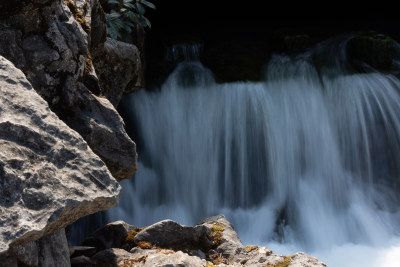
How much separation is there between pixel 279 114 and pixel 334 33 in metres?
3.59

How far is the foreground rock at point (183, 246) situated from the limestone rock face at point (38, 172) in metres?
0.92

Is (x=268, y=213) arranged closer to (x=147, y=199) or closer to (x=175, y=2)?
(x=147, y=199)

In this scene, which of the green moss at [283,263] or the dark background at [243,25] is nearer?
the green moss at [283,263]

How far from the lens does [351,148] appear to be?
726 cm

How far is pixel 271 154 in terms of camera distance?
7.06 meters

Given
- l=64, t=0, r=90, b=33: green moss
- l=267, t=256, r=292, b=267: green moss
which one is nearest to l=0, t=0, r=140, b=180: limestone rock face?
l=64, t=0, r=90, b=33: green moss

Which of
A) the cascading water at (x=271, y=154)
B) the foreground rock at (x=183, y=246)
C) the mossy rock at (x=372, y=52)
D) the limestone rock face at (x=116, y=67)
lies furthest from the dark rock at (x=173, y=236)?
the mossy rock at (x=372, y=52)

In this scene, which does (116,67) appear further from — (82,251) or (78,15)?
(82,251)

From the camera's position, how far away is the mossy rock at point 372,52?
8203 mm

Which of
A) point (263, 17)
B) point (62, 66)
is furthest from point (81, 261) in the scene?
point (263, 17)

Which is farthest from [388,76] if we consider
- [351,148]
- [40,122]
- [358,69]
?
[40,122]

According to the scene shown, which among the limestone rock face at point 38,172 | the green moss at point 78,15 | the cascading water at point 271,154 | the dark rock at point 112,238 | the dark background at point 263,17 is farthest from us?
the dark background at point 263,17

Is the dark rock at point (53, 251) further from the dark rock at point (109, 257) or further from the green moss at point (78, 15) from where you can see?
the green moss at point (78, 15)

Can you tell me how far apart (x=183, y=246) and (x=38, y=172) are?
166cm
